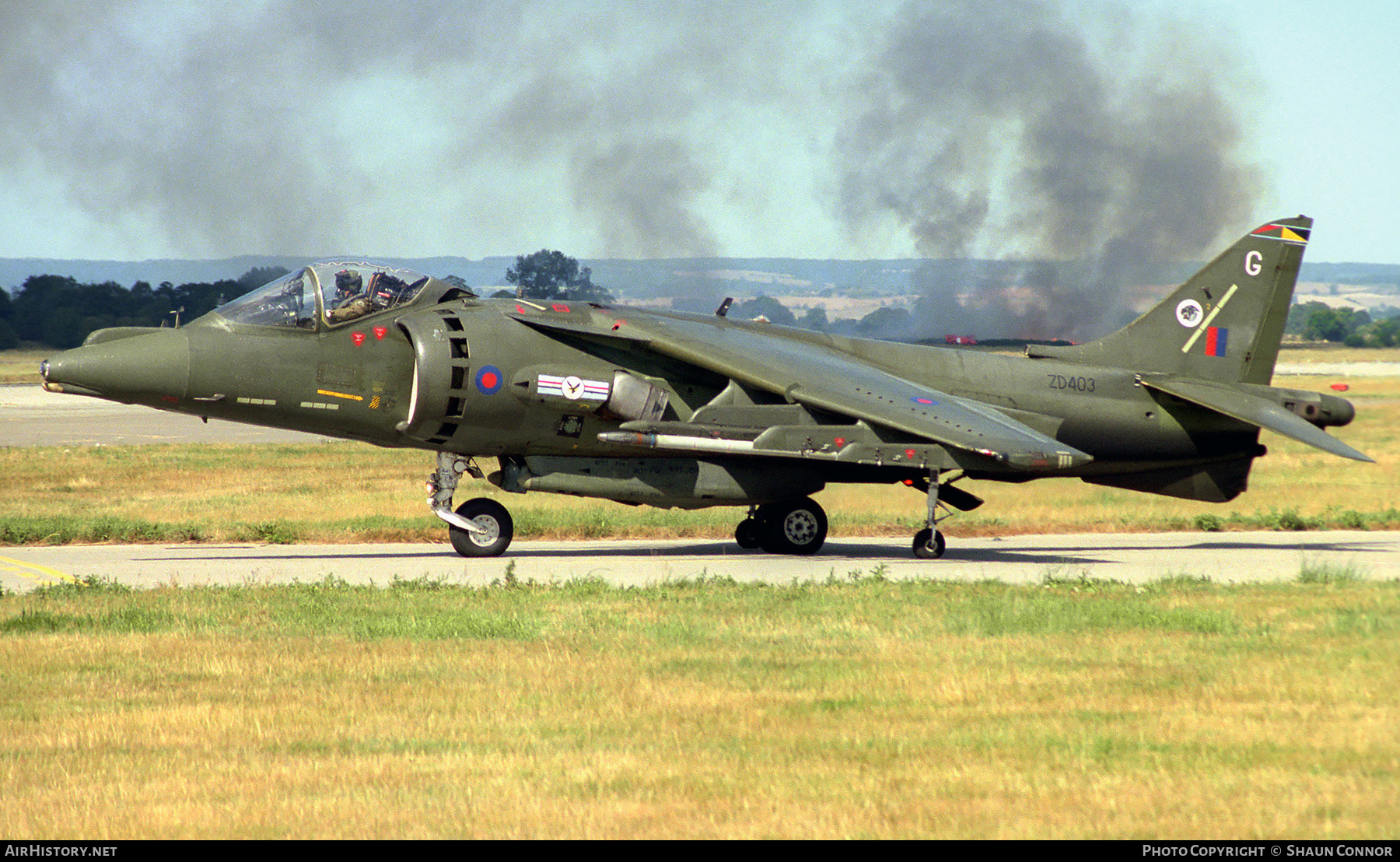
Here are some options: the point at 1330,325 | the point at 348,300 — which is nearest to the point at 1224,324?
the point at 348,300

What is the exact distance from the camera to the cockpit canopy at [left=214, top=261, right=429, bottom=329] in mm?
15047

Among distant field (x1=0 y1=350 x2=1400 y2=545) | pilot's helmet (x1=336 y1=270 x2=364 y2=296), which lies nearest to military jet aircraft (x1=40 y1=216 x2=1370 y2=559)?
pilot's helmet (x1=336 y1=270 x2=364 y2=296)

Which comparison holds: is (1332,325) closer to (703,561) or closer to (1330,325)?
(1330,325)

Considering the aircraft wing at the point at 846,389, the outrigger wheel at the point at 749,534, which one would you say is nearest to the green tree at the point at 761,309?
the outrigger wheel at the point at 749,534

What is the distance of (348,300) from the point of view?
15.3 m

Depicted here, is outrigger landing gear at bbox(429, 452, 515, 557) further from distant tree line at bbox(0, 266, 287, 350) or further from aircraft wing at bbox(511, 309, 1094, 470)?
distant tree line at bbox(0, 266, 287, 350)

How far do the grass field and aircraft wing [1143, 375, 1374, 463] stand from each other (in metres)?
4.75

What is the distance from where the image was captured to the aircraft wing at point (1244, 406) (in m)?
16.6

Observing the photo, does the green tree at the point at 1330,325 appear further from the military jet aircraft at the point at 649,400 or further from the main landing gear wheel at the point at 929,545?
the main landing gear wheel at the point at 929,545

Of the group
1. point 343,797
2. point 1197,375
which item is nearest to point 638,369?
point 1197,375

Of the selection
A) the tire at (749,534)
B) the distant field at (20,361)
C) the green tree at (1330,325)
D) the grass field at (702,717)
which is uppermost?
the green tree at (1330,325)

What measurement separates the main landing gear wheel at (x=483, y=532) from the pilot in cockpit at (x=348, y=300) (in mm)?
2661

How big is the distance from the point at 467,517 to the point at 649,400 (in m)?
2.65

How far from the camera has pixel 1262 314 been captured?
18.5m
